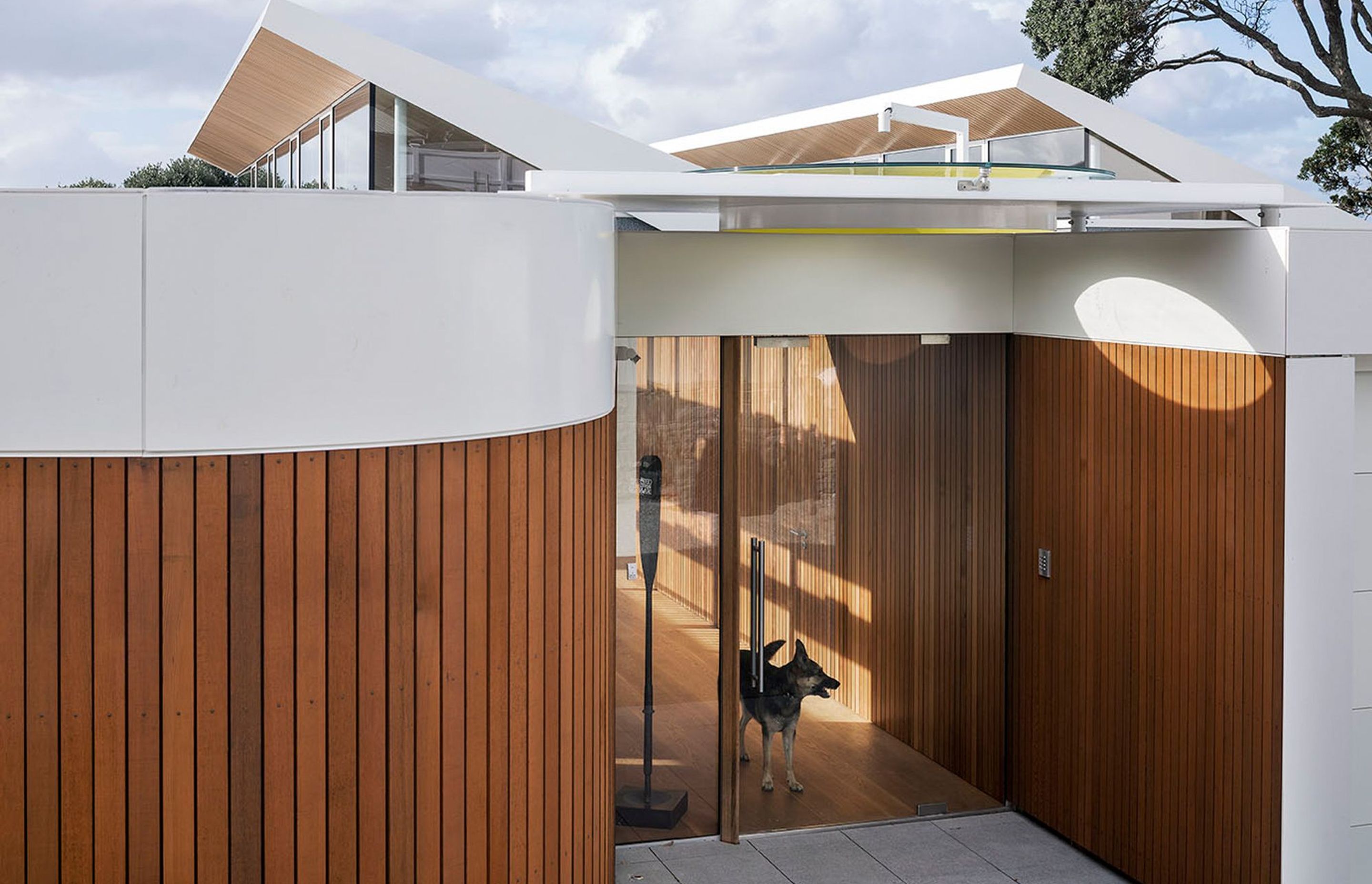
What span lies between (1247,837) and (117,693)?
15.6ft

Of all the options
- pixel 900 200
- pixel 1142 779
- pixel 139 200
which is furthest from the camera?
pixel 1142 779

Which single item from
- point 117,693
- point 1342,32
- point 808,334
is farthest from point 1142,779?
point 1342,32

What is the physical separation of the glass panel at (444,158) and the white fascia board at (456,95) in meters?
0.09

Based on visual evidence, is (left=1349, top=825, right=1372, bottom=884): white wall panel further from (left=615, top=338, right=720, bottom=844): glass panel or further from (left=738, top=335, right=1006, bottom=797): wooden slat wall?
(left=615, top=338, right=720, bottom=844): glass panel

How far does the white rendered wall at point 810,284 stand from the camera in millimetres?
7383

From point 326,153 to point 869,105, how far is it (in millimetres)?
5141

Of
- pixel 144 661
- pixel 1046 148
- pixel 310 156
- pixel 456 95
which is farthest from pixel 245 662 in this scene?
pixel 1046 148

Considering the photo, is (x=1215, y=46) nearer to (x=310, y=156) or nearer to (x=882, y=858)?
(x=310, y=156)

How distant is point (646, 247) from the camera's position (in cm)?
734

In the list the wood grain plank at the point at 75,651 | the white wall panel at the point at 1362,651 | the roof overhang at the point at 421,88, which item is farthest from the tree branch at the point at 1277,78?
the wood grain plank at the point at 75,651

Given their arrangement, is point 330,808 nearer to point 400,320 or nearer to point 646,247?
point 400,320

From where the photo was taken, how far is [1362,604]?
6.53 m

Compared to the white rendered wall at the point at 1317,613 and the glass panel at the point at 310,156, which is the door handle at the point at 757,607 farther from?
the glass panel at the point at 310,156

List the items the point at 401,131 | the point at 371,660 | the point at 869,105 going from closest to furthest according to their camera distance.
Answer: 1. the point at 371,660
2. the point at 401,131
3. the point at 869,105
